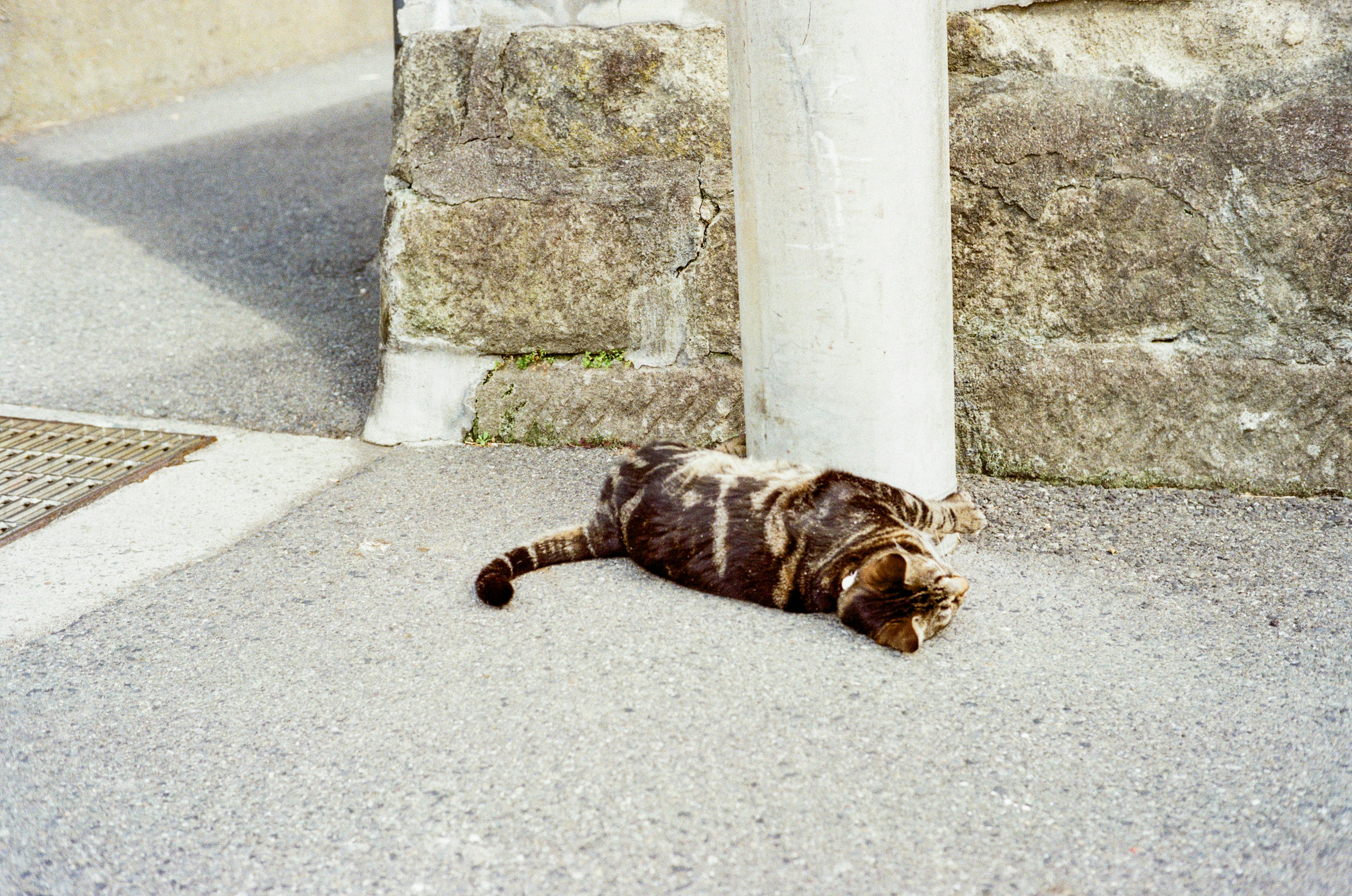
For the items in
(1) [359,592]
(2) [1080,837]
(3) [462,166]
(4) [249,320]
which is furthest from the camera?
(4) [249,320]

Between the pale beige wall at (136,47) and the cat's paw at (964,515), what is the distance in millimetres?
7643

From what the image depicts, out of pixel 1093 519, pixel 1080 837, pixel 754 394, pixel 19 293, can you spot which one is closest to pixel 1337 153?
pixel 1093 519

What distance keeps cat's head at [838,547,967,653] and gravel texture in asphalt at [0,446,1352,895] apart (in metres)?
0.06

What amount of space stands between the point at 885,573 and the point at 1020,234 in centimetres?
135

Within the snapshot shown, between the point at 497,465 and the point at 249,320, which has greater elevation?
the point at 249,320

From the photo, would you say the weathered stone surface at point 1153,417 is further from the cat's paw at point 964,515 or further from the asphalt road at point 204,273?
the asphalt road at point 204,273

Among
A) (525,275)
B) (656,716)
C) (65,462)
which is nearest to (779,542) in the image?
(656,716)

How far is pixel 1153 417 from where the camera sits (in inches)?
134

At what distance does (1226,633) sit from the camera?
271 cm

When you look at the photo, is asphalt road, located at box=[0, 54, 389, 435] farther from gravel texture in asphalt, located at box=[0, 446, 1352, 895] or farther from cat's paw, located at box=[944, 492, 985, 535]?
cat's paw, located at box=[944, 492, 985, 535]

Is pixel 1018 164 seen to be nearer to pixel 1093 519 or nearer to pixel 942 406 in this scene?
pixel 942 406

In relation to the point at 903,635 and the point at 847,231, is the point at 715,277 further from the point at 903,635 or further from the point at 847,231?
the point at 903,635

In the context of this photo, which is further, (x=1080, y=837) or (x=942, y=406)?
(x=942, y=406)

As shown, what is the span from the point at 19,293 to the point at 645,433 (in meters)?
3.44
